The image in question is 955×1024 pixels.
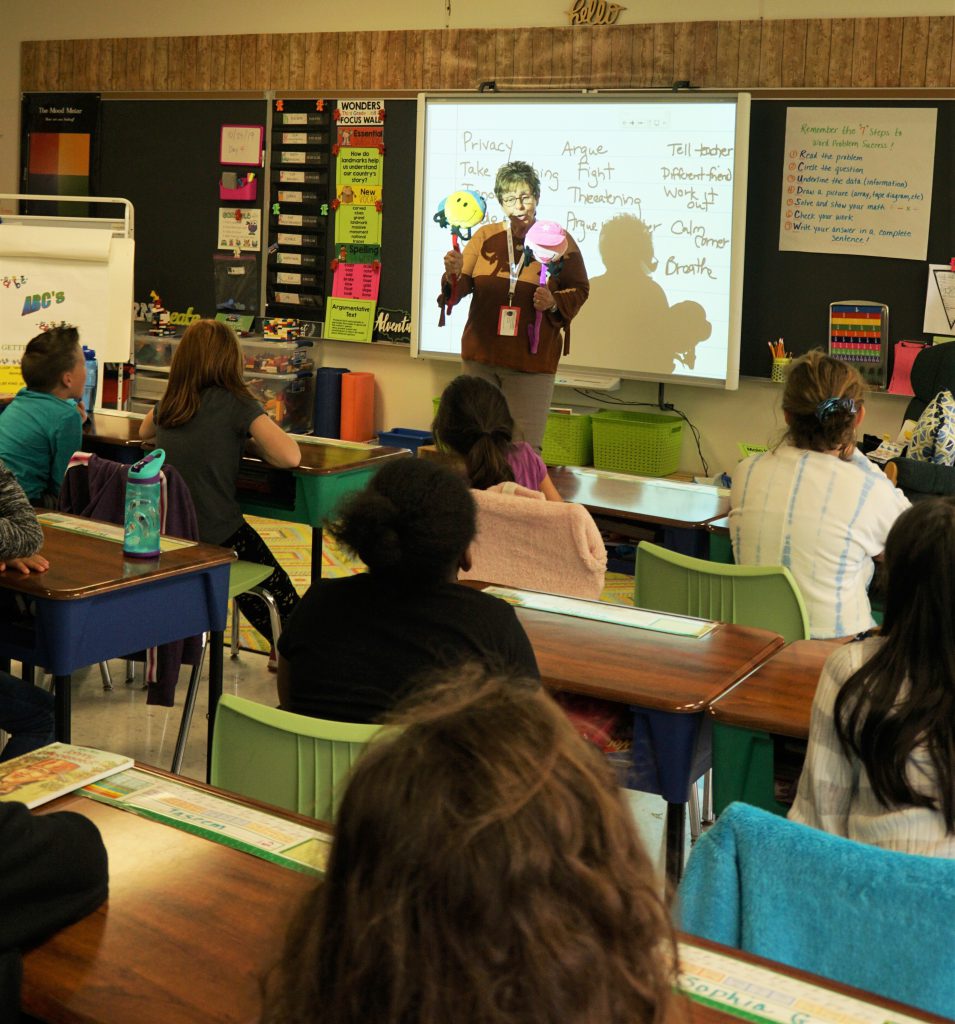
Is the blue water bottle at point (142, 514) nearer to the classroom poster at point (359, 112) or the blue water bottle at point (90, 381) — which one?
the blue water bottle at point (90, 381)

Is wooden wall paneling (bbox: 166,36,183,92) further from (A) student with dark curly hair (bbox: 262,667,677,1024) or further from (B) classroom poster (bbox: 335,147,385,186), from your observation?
(A) student with dark curly hair (bbox: 262,667,677,1024)

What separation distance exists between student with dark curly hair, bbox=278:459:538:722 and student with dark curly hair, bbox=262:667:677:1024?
4.22 feet

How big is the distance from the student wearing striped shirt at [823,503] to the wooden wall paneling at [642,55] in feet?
12.8

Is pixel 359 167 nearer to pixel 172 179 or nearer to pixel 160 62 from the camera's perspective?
pixel 172 179

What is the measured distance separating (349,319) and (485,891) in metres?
7.36

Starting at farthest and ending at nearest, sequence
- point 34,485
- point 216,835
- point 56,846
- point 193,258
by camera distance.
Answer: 1. point 193,258
2. point 34,485
3. point 216,835
4. point 56,846

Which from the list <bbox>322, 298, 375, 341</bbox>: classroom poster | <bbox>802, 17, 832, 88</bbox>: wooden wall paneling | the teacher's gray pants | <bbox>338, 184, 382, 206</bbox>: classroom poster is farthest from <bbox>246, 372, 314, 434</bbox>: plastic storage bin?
<bbox>802, 17, 832, 88</bbox>: wooden wall paneling

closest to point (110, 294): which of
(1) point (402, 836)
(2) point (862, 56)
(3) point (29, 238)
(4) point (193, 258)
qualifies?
(3) point (29, 238)

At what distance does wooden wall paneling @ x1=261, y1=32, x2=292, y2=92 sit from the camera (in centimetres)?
789

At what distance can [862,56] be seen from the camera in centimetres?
619

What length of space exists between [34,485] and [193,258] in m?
4.69

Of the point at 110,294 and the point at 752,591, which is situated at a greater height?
the point at 110,294

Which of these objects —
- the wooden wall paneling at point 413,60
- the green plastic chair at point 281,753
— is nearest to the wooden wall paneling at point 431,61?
the wooden wall paneling at point 413,60

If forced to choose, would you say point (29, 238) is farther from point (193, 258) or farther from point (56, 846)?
point (56, 846)
